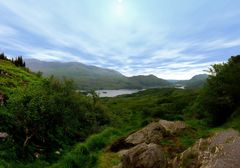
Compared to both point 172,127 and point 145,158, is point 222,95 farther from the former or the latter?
point 145,158

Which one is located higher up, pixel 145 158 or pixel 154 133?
pixel 145 158

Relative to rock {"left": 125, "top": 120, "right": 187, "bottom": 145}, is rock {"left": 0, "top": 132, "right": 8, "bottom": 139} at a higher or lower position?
lower

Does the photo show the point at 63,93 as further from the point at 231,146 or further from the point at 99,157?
the point at 231,146

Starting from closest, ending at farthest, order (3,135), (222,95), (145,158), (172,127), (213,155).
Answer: (213,155) < (145,158) < (172,127) < (3,135) < (222,95)

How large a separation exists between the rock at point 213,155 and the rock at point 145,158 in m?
0.79

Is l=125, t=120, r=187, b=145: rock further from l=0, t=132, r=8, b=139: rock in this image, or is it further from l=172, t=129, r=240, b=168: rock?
l=0, t=132, r=8, b=139: rock

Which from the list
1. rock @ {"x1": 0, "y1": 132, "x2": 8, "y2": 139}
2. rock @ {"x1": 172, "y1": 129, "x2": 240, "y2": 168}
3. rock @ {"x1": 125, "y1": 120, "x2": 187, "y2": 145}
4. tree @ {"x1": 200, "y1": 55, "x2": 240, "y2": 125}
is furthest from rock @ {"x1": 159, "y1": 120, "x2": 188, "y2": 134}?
tree @ {"x1": 200, "y1": 55, "x2": 240, "y2": 125}

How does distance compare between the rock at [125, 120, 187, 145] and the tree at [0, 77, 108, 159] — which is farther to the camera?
the tree at [0, 77, 108, 159]

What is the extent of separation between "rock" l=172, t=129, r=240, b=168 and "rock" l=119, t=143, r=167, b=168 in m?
0.79

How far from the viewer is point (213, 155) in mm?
15031

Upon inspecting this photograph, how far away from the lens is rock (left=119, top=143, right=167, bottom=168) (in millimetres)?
15734

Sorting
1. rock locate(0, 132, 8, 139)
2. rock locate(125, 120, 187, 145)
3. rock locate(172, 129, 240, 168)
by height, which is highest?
rock locate(172, 129, 240, 168)

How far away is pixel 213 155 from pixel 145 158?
3226 millimetres

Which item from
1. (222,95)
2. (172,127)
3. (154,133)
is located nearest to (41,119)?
(154,133)
